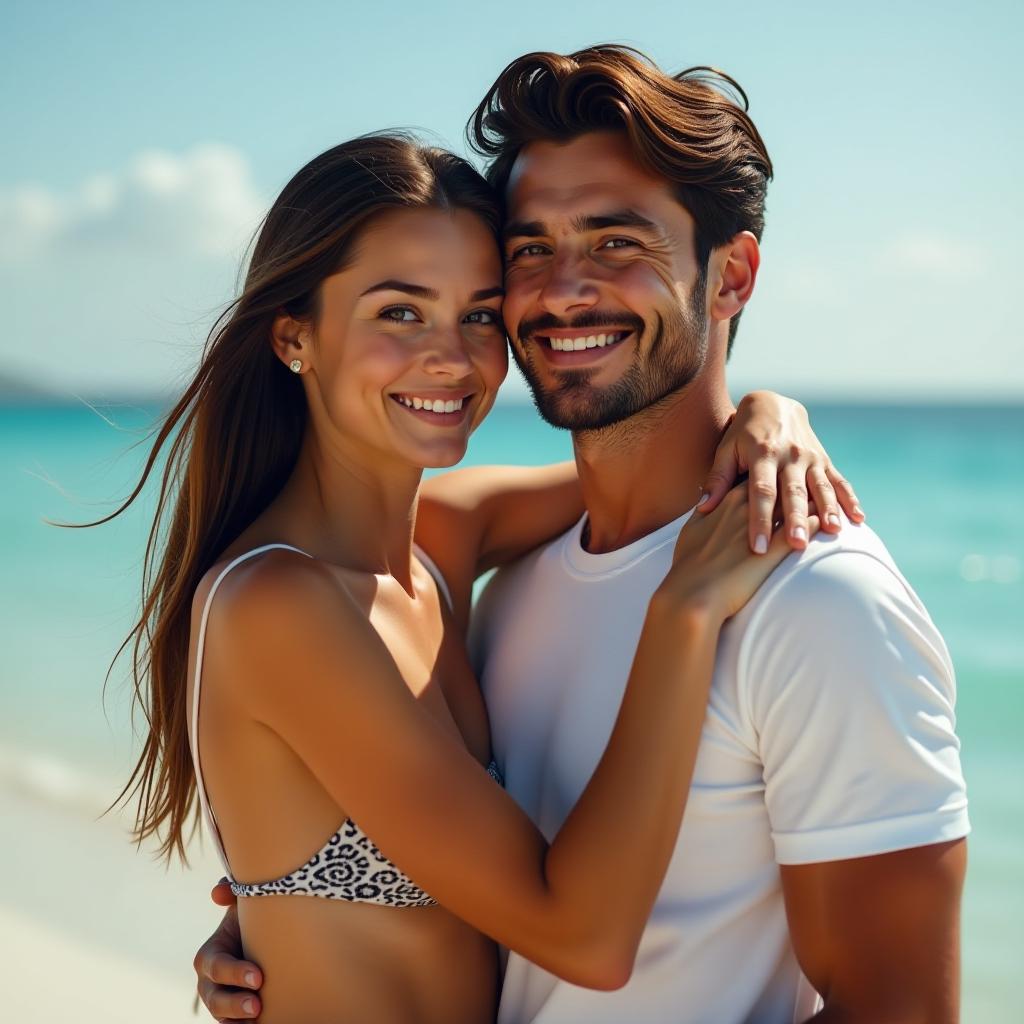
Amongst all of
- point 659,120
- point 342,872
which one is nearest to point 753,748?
point 342,872

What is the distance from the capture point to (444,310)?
2705 mm

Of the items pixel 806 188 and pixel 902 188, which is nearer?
pixel 806 188

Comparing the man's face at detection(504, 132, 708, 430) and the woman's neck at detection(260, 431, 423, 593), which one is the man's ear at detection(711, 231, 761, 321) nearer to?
the man's face at detection(504, 132, 708, 430)

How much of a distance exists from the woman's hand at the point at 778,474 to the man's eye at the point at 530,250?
0.59 metres

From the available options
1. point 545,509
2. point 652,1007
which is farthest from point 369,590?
point 652,1007

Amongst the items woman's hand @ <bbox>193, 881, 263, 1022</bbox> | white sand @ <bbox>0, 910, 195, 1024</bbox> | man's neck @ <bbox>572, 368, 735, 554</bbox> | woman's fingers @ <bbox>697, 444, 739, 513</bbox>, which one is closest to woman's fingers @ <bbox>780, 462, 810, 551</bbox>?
woman's fingers @ <bbox>697, 444, 739, 513</bbox>

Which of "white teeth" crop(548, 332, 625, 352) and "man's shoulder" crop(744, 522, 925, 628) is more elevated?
"white teeth" crop(548, 332, 625, 352)

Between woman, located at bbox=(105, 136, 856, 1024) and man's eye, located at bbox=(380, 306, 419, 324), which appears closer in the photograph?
woman, located at bbox=(105, 136, 856, 1024)

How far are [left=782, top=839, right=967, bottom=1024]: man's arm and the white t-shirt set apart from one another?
41 millimetres

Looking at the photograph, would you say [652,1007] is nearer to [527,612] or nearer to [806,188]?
[527,612]

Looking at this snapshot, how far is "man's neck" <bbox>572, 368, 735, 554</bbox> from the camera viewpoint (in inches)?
109

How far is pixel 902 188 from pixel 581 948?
42047 millimetres

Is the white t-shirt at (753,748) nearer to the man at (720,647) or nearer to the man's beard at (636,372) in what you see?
the man at (720,647)

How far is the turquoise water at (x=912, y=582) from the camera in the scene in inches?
280
